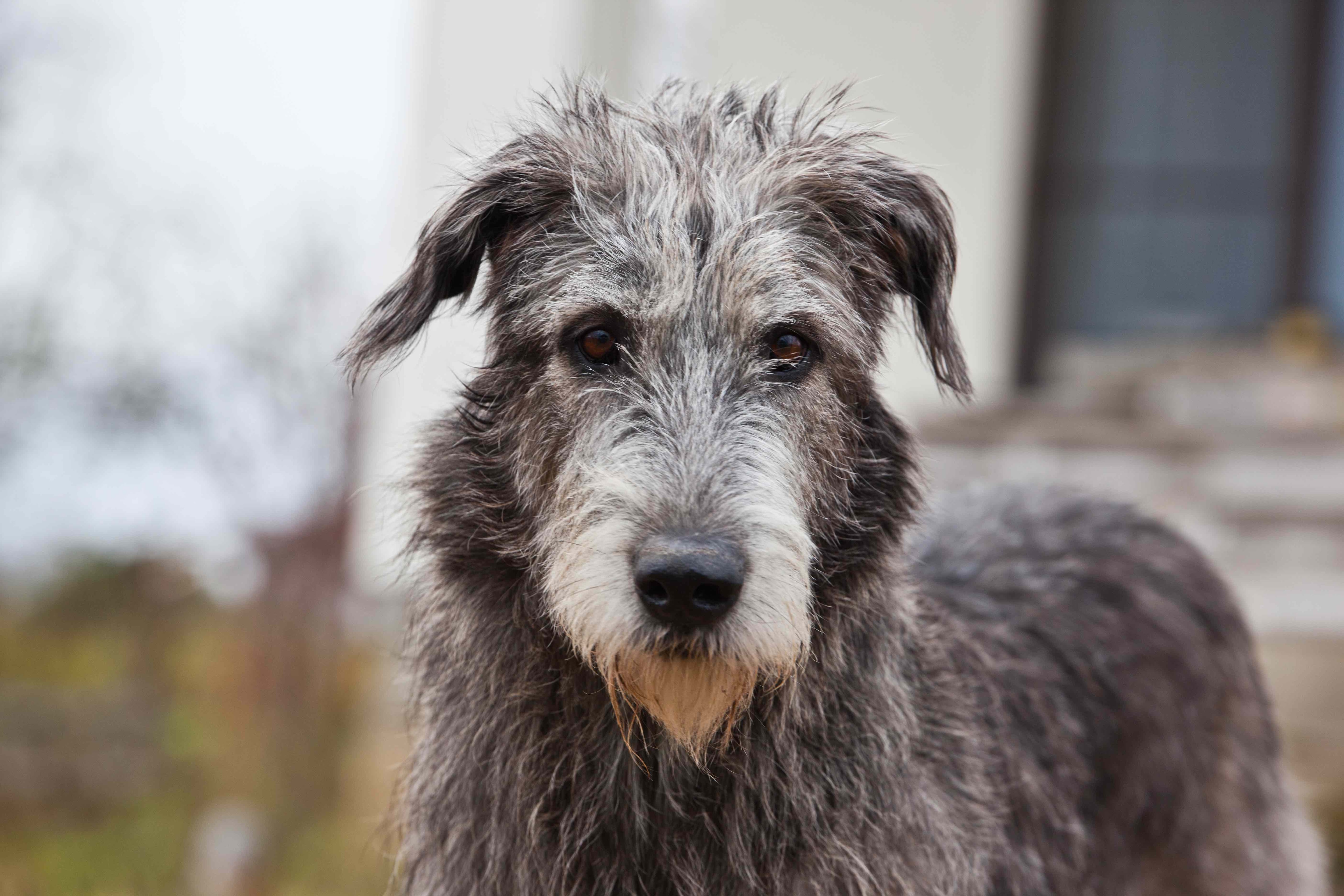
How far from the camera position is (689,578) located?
189cm

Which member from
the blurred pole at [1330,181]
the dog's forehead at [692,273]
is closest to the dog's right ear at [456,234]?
the dog's forehead at [692,273]

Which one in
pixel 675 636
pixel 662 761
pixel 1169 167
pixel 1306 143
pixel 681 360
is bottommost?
pixel 662 761

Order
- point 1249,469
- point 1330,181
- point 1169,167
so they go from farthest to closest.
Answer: point 1169,167
point 1330,181
point 1249,469

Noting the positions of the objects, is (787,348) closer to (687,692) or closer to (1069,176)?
(687,692)

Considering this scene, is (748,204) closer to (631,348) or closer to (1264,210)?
(631,348)

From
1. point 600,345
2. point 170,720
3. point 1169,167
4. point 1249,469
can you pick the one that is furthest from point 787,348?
point 1169,167

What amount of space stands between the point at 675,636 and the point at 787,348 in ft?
2.06

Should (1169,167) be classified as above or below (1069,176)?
above

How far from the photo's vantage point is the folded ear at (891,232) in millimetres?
2453

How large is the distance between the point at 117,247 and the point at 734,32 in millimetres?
4212

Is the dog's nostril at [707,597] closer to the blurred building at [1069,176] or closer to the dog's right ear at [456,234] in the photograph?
the dog's right ear at [456,234]

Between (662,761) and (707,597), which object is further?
(662,761)

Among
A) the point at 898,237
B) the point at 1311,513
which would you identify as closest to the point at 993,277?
the point at 1311,513

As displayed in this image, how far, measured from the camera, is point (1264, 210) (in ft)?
27.8
